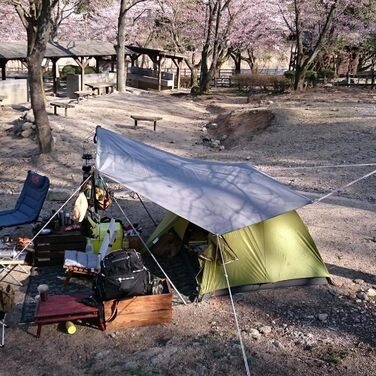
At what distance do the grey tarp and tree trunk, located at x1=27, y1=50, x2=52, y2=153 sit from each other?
5566 mm

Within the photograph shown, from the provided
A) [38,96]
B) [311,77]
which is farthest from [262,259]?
[311,77]

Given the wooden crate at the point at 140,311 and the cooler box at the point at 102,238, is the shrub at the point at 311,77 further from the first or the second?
the wooden crate at the point at 140,311

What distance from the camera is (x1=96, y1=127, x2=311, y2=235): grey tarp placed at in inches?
231

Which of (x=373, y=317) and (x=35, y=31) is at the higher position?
(x=35, y=31)

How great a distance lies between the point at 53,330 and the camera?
5.51 metres

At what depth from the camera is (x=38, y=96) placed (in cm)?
1191

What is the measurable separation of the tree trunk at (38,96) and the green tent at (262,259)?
7019 mm

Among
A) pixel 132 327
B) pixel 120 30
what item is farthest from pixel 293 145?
pixel 120 30

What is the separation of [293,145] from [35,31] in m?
7.42

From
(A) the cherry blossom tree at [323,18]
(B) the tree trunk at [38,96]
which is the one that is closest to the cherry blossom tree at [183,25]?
(A) the cherry blossom tree at [323,18]

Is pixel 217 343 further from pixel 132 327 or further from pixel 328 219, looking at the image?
pixel 328 219

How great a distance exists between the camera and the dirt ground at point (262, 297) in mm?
4934

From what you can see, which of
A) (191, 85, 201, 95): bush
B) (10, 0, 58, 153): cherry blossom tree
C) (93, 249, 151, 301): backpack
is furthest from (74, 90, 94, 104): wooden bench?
(93, 249, 151, 301): backpack

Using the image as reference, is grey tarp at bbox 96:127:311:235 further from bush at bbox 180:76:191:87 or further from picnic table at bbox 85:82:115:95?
bush at bbox 180:76:191:87
